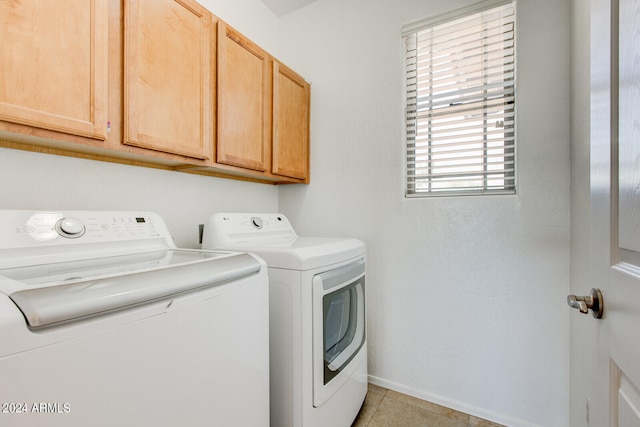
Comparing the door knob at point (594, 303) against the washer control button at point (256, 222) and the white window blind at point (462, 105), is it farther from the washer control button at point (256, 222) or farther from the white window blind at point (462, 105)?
the washer control button at point (256, 222)

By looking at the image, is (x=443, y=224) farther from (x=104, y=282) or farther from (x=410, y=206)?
(x=104, y=282)

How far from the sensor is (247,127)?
1.67 metres

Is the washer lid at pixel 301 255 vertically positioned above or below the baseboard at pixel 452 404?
above

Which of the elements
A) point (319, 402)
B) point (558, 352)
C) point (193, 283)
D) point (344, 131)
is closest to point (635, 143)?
point (193, 283)

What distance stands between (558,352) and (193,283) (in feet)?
5.91

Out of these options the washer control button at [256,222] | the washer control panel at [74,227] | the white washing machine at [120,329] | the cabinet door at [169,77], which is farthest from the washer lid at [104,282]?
the washer control button at [256,222]

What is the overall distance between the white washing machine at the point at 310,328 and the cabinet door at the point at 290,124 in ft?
1.93

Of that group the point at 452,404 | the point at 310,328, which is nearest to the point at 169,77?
the point at 310,328

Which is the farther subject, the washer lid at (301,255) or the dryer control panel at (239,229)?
the dryer control panel at (239,229)

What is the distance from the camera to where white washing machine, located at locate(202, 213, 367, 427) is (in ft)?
4.03

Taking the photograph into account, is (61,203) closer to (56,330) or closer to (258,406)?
(56,330)

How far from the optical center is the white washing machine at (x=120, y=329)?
1.74 ft

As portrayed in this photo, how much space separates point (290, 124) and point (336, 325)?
52.1 inches

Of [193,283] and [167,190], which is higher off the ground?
[167,190]
